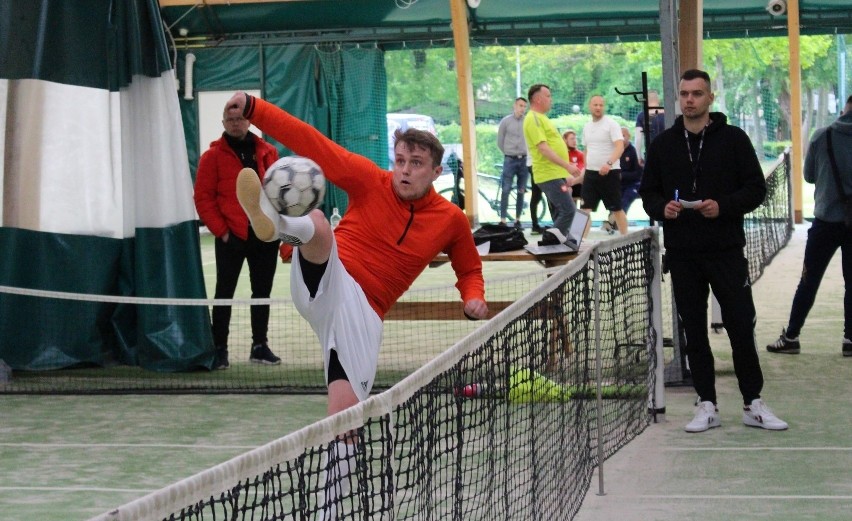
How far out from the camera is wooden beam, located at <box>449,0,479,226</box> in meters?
21.3

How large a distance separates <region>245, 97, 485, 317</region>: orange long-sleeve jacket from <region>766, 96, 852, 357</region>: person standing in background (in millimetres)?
4386

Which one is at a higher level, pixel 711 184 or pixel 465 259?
pixel 711 184

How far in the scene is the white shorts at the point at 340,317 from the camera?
4.64 meters

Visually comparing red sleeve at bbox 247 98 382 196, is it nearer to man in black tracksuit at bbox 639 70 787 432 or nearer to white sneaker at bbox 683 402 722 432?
man in black tracksuit at bbox 639 70 787 432

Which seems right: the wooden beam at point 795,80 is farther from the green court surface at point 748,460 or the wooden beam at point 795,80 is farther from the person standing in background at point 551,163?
the green court surface at point 748,460

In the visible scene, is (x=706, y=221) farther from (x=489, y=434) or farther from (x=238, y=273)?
(x=238, y=273)

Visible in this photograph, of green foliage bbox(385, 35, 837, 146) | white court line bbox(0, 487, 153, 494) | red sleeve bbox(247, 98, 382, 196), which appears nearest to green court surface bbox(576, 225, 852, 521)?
red sleeve bbox(247, 98, 382, 196)

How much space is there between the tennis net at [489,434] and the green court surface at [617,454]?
0.88ft

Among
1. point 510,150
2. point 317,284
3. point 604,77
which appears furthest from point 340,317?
point 604,77

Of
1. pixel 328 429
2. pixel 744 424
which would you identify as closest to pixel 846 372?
pixel 744 424

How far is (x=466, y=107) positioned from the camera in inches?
859

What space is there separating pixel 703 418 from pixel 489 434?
197 cm

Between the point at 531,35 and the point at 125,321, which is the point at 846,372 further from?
the point at 531,35

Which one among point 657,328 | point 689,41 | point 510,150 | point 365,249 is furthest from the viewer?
point 510,150
